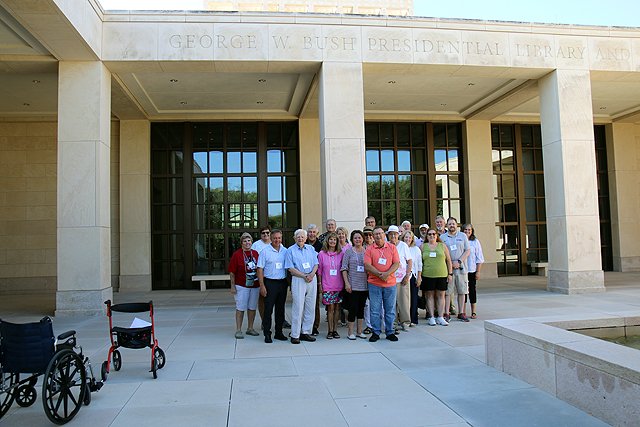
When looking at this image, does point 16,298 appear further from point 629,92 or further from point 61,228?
point 629,92

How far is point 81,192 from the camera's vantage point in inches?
438

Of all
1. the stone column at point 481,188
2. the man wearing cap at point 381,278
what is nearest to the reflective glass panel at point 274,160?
the stone column at point 481,188

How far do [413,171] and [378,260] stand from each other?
1103 cm

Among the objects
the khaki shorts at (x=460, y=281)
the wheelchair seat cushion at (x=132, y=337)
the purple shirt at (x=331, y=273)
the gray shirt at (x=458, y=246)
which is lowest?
the wheelchair seat cushion at (x=132, y=337)

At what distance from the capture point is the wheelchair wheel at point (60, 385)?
427cm

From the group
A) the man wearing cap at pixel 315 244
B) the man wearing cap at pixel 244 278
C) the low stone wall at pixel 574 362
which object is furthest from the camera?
the man wearing cap at pixel 315 244

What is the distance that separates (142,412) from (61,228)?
24.8 ft

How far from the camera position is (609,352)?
449 cm

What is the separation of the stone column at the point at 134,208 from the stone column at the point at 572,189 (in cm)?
1231

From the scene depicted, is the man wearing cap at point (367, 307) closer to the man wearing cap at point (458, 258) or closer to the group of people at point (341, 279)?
the group of people at point (341, 279)

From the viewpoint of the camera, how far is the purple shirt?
→ 807 cm

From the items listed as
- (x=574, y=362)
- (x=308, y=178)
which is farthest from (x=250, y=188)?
(x=574, y=362)

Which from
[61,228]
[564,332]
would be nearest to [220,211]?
[61,228]

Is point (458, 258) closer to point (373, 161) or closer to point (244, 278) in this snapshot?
point (244, 278)
